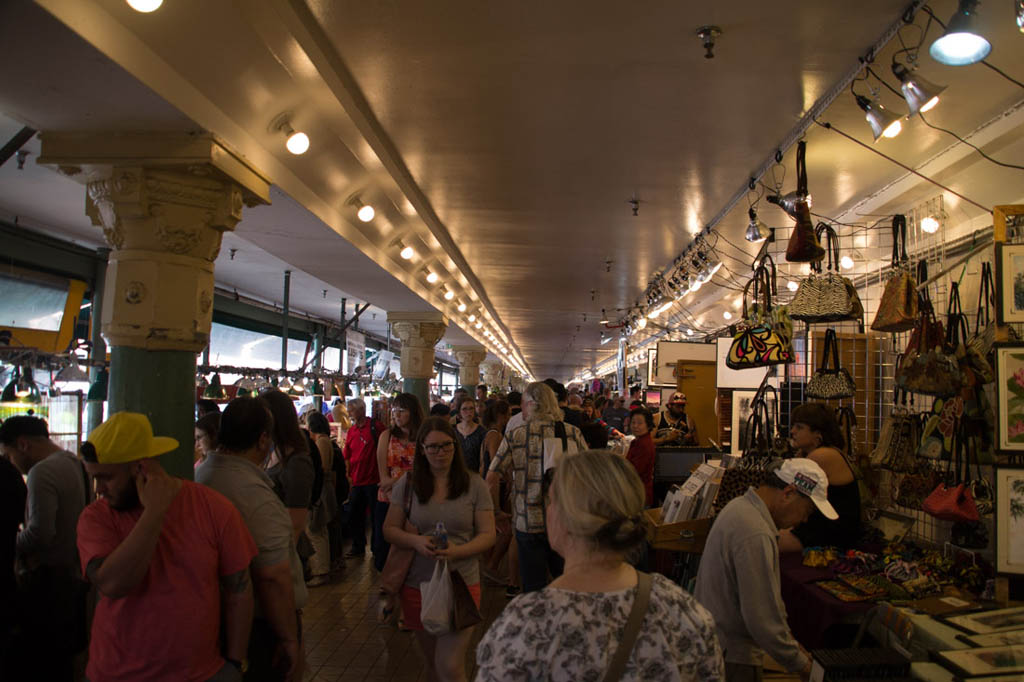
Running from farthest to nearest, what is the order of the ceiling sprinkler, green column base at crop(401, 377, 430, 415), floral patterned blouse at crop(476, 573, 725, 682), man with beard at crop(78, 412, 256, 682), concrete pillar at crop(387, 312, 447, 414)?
green column base at crop(401, 377, 430, 415), concrete pillar at crop(387, 312, 447, 414), the ceiling sprinkler, man with beard at crop(78, 412, 256, 682), floral patterned blouse at crop(476, 573, 725, 682)

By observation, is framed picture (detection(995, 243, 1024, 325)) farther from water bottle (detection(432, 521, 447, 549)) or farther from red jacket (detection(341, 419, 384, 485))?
red jacket (detection(341, 419, 384, 485))

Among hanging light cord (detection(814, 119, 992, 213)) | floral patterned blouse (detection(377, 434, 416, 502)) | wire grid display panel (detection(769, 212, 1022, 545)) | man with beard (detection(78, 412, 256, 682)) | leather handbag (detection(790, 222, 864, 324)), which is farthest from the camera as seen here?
floral patterned blouse (detection(377, 434, 416, 502))

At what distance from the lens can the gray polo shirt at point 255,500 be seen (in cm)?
277

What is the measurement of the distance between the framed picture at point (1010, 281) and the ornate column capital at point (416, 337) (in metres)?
9.58

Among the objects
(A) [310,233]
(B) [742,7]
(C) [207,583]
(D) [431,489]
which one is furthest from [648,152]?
(C) [207,583]

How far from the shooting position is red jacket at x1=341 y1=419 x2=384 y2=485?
7316mm

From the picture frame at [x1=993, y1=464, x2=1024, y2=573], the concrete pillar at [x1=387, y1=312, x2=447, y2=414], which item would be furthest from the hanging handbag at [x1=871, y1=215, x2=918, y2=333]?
the concrete pillar at [x1=387, y1=312, x2=447, y2=414]

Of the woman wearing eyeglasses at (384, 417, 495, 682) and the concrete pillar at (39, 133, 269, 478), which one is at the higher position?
the concrete pillar at (39, 133, 269, 478)

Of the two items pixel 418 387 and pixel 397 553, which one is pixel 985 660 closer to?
pixel 397 553

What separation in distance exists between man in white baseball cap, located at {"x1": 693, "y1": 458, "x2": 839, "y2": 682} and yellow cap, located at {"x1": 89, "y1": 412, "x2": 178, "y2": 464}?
6.45ft

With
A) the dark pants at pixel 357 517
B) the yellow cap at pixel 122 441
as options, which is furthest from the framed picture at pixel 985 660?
the dark pants at pixel 357 517

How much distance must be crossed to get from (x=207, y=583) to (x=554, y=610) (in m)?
1.47

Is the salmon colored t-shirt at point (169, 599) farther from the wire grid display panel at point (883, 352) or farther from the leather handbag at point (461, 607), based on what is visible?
the wire grid display panel at point (883, 352)

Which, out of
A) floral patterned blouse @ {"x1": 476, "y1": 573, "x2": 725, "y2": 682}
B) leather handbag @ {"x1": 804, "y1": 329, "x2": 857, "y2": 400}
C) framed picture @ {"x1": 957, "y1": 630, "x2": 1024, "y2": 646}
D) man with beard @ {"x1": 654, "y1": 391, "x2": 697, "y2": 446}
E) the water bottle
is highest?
leather handbag @ {"x1": 804, "y1": 329, "x2": 857, "y2": 400}
